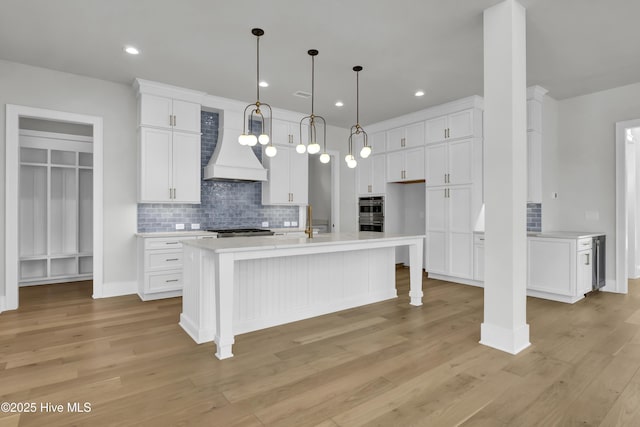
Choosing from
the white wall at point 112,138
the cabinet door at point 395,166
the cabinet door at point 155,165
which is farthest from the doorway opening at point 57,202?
the cabinet door at point 395,166

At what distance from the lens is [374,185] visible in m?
6.90

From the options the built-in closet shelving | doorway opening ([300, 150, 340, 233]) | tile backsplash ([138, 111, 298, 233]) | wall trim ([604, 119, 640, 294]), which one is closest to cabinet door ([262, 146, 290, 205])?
tile backsplash ([138, 111, 298, 233])

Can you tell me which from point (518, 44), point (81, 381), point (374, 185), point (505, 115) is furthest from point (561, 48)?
point (81, 381)

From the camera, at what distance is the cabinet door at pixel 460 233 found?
5.34 metres

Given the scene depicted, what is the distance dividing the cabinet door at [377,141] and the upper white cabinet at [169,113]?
3.38m

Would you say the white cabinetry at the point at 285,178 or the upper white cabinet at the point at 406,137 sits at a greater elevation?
the upper white cabinet at the point at 406,137

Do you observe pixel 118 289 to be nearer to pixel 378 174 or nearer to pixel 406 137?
pixel 378 174

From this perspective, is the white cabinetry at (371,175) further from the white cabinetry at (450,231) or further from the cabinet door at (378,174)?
the white cabinetry at (450,231)

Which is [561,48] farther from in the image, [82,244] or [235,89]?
[82,244]

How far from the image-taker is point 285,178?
600 centimetres

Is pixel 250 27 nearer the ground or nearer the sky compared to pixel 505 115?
nearer the sky

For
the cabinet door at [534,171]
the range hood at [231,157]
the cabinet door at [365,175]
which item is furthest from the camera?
the cabinet door at [365,175]

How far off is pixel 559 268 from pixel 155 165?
213 inches

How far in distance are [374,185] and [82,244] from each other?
5196 mm
